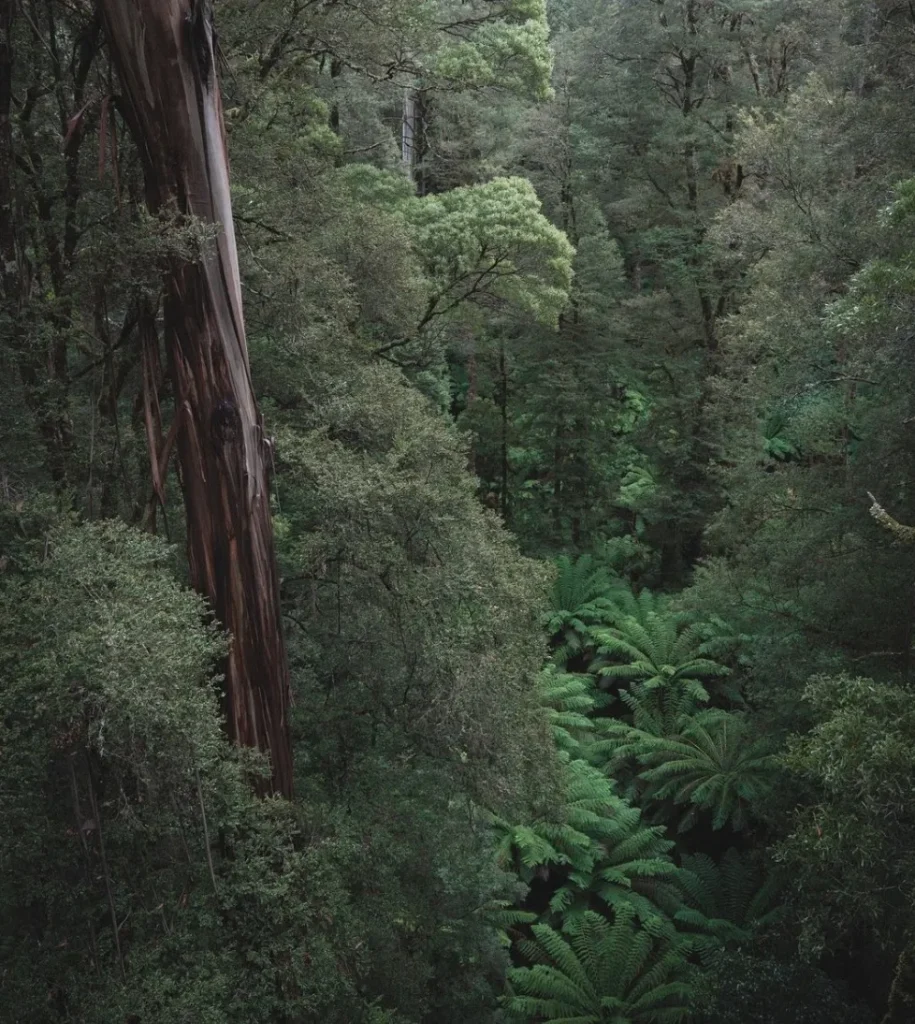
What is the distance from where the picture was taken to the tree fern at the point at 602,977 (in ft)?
29.5

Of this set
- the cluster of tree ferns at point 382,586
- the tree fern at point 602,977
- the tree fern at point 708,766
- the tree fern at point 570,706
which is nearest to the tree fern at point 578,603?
the cluster of tree ferns at point 382,586

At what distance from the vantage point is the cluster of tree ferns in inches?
157

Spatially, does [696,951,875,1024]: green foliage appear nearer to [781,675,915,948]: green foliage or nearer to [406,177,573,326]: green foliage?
[781,675,915,948]: green foliage

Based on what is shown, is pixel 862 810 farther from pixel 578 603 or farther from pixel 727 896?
pixel 578 603

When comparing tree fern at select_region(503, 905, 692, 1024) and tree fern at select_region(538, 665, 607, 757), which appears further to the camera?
tree fern at select_region(538, 665, 607, 757)

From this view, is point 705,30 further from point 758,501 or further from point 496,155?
point 758,501

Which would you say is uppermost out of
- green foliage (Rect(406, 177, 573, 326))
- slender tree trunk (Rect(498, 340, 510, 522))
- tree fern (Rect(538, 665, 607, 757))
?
green foliage (Rect(406, 177, 573, 326))

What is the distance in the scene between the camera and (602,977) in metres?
9.40

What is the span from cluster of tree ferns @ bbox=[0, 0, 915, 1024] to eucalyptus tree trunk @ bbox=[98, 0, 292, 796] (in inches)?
0.9

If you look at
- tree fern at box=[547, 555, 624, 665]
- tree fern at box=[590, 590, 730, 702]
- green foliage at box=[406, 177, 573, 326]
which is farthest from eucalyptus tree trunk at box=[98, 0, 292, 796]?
tree fern at box=[547, 555, 624, 665]

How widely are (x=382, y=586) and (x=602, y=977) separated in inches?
229

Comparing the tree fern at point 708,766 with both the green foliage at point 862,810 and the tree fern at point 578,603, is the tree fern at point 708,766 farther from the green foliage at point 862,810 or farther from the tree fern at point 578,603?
the green foliage at point 862,810

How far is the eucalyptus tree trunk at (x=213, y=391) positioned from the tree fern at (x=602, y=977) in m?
5.45

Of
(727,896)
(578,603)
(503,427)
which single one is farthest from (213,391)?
(503,427)
